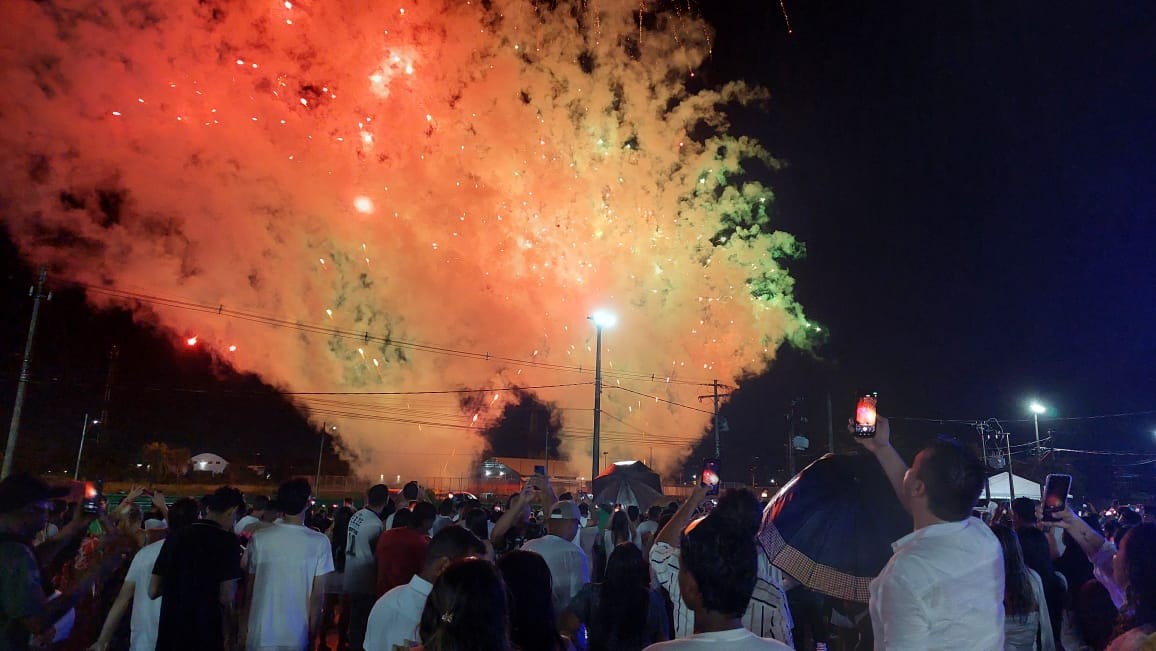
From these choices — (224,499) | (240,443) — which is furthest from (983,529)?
(240,443)

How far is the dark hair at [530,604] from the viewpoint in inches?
127

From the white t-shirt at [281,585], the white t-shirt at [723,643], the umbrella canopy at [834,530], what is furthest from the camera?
the white t-shirt at [281,585]

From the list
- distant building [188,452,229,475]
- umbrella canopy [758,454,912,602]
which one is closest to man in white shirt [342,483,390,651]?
umbrella canopy [758,454,912,602]

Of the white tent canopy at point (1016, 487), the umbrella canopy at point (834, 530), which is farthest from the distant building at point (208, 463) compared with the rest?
the umbrella canopy at point (834, 530)

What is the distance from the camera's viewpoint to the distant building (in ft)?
171

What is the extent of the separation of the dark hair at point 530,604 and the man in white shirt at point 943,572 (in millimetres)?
1405

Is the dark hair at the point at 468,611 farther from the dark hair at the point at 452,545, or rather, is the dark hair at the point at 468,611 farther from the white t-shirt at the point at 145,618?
the white t-shirt at the point at 145,618

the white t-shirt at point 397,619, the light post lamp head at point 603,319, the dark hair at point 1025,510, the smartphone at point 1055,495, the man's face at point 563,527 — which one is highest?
the light post lamp head at point 603,319

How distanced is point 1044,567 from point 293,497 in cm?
605

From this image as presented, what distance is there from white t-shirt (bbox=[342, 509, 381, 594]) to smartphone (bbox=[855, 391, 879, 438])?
18.4 feet

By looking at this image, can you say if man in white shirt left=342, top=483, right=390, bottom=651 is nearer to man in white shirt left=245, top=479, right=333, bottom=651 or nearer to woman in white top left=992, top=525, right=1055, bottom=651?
man in white shirt left=245, top=479, right=333, bottom=651

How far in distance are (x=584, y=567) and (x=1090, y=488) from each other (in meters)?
49.7

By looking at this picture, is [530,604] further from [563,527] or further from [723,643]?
[563,527]

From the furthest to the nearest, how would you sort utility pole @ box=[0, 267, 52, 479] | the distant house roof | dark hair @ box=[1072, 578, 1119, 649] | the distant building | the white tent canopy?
1. the distant building
2. the distant house roof
3. the white tent canopy
4. utility pole @ box=[0, 267, 52, 479]
5. dark hair @ box=[1072, 578, 1119, 649]
